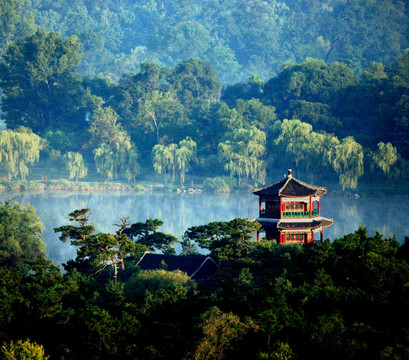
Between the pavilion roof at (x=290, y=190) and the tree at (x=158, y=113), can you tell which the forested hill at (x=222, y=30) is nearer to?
the tree at (x=158, y=113)

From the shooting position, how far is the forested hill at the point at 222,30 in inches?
4550

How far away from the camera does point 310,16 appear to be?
137000mm

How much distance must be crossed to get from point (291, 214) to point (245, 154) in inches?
1593

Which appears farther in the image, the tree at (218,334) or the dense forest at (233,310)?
the dense forest at (233,310)

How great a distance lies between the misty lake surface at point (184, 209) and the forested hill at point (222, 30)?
44053mm

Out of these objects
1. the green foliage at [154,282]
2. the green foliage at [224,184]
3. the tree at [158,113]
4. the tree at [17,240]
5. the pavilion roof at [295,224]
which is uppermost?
the tree at [158,113]

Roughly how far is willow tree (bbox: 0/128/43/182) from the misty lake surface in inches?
140

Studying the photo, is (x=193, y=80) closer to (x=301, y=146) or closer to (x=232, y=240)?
(x=301, y=146)

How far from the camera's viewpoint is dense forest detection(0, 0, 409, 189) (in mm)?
71000

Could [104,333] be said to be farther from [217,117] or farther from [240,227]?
[217,117]

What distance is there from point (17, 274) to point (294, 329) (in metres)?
9.64

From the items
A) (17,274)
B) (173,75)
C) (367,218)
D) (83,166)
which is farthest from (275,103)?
(17,274)

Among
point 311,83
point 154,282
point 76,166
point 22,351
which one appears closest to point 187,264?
point 154,282

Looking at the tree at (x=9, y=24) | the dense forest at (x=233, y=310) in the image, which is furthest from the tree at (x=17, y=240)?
the tree at (x=9, y=24)
